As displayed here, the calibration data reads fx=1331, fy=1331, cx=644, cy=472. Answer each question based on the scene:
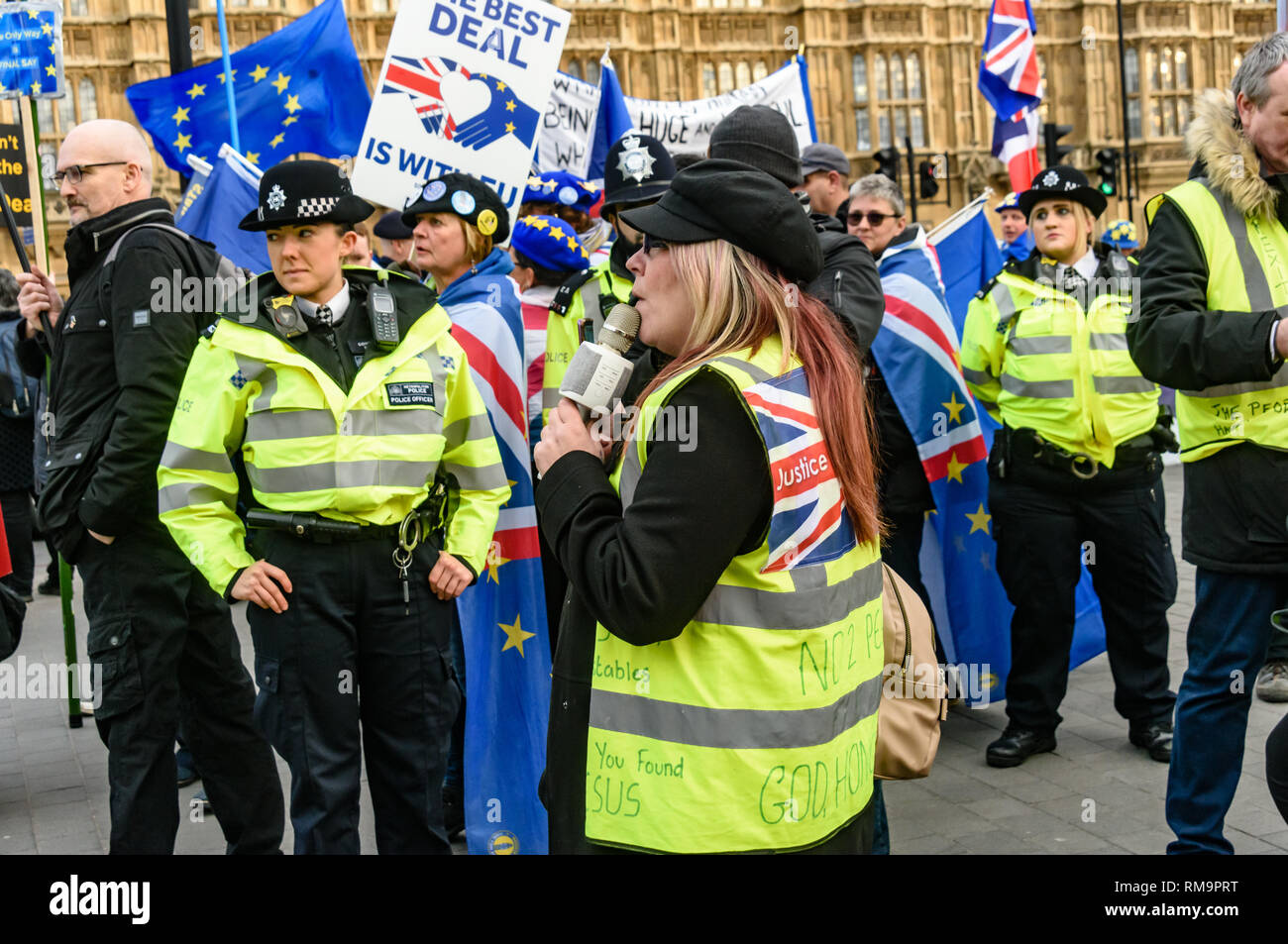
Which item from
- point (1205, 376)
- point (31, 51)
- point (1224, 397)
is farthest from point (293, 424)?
point (31, 51)

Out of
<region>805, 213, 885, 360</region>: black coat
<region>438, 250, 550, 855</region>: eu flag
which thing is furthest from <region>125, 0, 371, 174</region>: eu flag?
<region>805, 213, 885, 360</region>: black coat

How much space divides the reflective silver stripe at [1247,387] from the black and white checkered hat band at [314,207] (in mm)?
2273

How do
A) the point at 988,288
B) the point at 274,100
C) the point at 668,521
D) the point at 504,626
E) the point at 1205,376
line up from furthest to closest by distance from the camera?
the point at 274,100 < the point at 988,288 < the point at 504,626 < the point at 1205,376 < the point at 668,521

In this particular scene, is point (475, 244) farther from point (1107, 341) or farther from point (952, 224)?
point (952, 224)

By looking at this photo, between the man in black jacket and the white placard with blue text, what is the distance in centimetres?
160

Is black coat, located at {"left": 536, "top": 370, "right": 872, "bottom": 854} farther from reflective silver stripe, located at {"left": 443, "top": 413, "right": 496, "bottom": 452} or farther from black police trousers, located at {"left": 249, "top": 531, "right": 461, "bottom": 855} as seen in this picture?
reflective silver stripe, located at {"left": 443, "top": 413, "right": 496, "bottom": 452}

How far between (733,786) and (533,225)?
3386mm

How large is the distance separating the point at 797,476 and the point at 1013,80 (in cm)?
858

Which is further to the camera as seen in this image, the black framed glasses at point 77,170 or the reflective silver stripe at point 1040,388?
the reflective silver stripe at point 1040,388

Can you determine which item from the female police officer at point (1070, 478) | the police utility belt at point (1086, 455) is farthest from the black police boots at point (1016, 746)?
the police utility belt at point (1086, 455)

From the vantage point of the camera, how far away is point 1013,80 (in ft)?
32.3

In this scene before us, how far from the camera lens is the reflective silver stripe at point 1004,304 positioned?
18.0ft

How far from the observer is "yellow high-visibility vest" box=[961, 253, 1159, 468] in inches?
206

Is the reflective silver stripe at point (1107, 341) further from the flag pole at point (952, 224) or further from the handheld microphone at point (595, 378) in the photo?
the handheld microphone at point (595, 378)
